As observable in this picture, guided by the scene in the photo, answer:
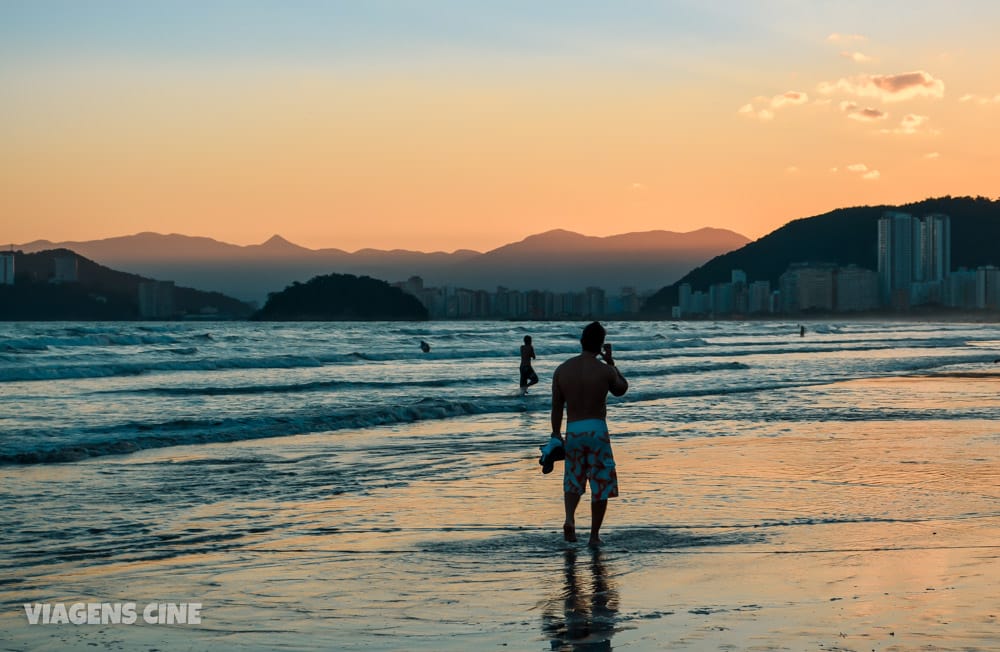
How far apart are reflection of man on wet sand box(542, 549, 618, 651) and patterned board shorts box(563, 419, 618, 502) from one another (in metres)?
1.00

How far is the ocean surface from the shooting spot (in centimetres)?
713

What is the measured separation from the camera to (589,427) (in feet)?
29.3

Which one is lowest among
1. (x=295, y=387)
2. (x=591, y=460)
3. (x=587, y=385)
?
(x=295, y=387)

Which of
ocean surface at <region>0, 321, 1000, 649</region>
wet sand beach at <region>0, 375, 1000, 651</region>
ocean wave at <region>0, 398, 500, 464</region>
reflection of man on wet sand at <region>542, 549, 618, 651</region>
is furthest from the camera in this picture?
ocean wave at <region>0, 398, 500, 464</region>

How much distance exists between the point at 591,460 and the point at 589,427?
252 mm

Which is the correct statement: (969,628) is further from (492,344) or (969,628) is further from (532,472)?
(492,344)

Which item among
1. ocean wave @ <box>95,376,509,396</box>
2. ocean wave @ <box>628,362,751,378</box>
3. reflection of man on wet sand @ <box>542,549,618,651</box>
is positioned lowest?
ocean wave @ <box>628,362,751,378</box>

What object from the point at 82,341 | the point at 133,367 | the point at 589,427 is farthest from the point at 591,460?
the point at 82,341

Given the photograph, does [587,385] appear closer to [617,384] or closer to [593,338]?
[617,384]

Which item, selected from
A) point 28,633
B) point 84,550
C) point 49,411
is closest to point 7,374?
point 49,411

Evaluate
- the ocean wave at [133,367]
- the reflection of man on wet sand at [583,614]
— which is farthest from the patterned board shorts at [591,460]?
the ocean wave at [133,367]

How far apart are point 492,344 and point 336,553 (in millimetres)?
61710

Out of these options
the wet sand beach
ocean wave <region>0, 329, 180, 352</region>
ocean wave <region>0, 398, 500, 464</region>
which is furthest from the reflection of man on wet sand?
ocean wave <region>0, 329, 180, 352</region>

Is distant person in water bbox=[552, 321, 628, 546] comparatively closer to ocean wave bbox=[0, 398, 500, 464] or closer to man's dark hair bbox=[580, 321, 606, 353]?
man's dark hair bbox=[580, 321, 606, 353]
